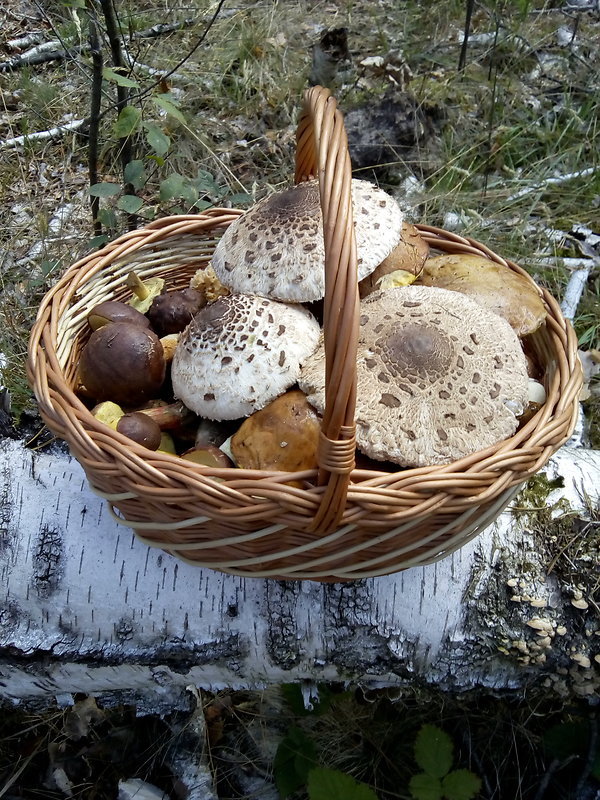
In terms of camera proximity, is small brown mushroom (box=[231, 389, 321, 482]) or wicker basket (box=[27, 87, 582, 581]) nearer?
wicker basket (box=[27, 87, 582, 581])

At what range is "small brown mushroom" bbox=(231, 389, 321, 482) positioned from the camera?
5.26 feet

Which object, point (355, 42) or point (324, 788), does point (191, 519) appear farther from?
point (355, 42)

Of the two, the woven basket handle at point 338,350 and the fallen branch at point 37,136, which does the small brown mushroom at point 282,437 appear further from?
the fallen branch at point 37,136

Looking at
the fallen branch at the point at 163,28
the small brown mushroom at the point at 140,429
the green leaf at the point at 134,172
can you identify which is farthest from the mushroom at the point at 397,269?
the fallen branch at the point at 163,28

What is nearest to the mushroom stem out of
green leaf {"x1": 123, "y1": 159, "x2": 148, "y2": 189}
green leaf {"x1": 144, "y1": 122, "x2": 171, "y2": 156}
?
green leaf {"x1": 144, "y1": 122, "x2": 171, "y2": 156}

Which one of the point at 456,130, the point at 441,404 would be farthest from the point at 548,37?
the point at 441,404

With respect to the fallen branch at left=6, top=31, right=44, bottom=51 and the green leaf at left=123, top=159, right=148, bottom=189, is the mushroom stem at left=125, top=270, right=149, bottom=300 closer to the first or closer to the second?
the green leaf at left=123, top=159, right=148, bottom=189

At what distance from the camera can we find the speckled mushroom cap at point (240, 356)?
170 cm

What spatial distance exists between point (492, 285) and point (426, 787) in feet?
4.89

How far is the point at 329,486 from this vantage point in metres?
1.26

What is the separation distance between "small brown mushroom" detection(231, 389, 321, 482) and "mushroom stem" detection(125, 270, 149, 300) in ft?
2.72

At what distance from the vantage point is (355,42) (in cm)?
505

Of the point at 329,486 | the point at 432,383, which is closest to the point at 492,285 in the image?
the point at 432,383

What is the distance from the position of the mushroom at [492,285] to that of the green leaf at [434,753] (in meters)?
1.22
